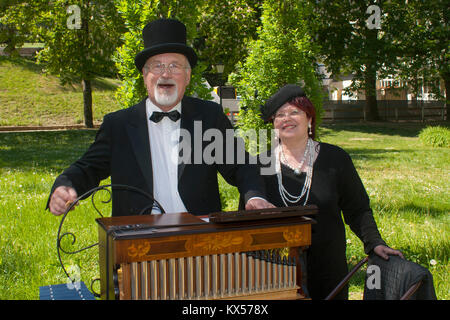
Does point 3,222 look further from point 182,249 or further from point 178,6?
point 182,249

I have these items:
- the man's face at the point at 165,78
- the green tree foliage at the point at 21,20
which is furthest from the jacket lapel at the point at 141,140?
the green tree foliage at the point at 21,20

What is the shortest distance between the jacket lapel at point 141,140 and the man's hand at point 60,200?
1.75 ft

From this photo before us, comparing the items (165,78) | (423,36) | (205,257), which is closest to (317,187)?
(165,78)

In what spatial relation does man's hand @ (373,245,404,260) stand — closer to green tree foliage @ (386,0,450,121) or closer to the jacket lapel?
the jacket lapel

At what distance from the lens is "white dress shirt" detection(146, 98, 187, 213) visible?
306 cm

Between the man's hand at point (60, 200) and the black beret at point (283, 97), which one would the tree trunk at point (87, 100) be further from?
the man's hand at point (60, 200)

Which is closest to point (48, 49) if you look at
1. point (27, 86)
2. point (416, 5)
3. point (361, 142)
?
point (27, 86)

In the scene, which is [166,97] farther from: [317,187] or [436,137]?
[436,137]

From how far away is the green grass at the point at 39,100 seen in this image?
29217mm

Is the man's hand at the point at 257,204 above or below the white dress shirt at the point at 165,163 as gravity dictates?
below

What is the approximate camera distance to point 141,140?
3057 mm

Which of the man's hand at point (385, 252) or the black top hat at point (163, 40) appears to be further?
the black top hat at point (163, 40)

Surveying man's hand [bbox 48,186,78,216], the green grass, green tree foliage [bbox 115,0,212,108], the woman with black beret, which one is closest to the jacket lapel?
man's hand [bbox 48,186,78,216]

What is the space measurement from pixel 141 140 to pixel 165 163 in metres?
0.21
